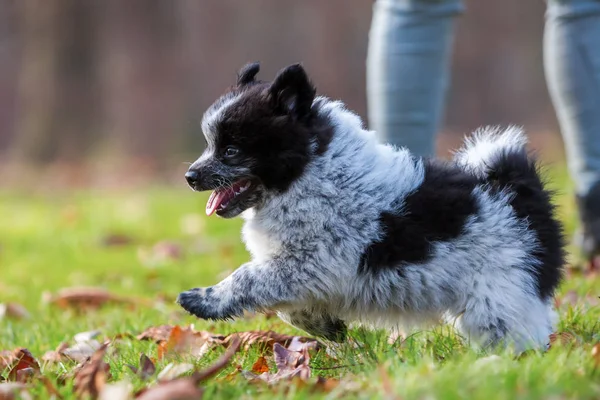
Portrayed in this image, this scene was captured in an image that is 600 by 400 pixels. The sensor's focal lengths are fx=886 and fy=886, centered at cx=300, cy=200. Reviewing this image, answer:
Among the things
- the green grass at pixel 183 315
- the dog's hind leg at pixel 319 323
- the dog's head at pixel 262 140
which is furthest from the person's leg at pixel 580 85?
the dog's hind leg at pixel 319 323

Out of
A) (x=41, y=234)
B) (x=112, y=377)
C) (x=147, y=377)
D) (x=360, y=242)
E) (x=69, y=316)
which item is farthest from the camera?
(x=41, y=234)

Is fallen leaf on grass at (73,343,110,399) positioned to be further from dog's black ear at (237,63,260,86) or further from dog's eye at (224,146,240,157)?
dog's black ear at (237,63,260,86)

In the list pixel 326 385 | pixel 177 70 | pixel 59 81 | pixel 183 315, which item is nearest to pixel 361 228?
pixel 326 385

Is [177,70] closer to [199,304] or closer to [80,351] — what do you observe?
[80,351]

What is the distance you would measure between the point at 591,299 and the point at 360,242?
4.82 ft

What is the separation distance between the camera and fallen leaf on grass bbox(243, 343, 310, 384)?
253 cm

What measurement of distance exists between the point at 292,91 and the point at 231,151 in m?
0.29

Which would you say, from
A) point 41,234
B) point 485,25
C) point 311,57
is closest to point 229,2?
point 311,57

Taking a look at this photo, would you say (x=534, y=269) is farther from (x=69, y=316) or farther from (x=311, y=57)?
(x=311, y=57)

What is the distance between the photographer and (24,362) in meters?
3.00

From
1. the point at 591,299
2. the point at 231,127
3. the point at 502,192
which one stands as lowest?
the point at 591,299

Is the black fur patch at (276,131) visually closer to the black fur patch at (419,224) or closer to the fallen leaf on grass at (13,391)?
the black fur patch at (419,224)

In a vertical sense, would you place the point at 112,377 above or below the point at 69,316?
above

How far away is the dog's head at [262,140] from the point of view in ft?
9.73
